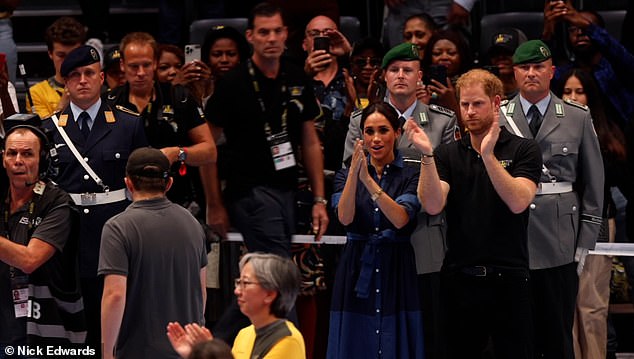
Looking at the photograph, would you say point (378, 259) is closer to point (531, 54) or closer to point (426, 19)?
point (531, 54)

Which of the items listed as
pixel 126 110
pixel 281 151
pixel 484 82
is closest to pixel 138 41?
pixel 126 110

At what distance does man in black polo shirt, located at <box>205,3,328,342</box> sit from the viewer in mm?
6348

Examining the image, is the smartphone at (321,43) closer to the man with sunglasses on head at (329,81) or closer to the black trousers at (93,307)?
the man with sunglasses on head at (329,81)

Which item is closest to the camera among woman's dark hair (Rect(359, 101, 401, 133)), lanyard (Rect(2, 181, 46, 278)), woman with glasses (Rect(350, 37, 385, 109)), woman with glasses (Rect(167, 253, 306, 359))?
woman with glasses (Rect(167, 253, 306, 359))

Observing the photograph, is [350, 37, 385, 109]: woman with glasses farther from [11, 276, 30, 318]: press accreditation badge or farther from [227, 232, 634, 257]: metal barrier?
[11, 276, 30, 318]: press accreditation badge

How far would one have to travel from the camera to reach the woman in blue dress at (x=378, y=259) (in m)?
6.10

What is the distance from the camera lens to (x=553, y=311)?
20.5 ft

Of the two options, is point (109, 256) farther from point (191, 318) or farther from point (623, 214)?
point (623, 214)

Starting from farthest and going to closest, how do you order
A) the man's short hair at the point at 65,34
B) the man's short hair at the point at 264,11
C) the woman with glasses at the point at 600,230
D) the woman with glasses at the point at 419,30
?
the woman with glasses at the point at 419,30, the man's short hair at the point at 65,34, the woman with glasses at the point at 600,230, the man's short hair at the point at 264,11

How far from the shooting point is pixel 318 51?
7.19 meters

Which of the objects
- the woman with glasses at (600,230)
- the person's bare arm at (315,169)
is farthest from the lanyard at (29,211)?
the woman with glasses at (600,230)

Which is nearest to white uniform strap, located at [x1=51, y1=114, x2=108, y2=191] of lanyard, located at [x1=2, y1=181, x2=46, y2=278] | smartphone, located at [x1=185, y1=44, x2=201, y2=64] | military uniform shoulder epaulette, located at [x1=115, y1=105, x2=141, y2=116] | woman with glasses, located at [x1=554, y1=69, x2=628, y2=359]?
military uniform shoulder epaulette, located at [x1=115, y1=105, x2=141, y2=116]

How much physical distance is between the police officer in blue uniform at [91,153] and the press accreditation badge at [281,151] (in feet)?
2.26

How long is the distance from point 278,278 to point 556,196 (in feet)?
7.06
